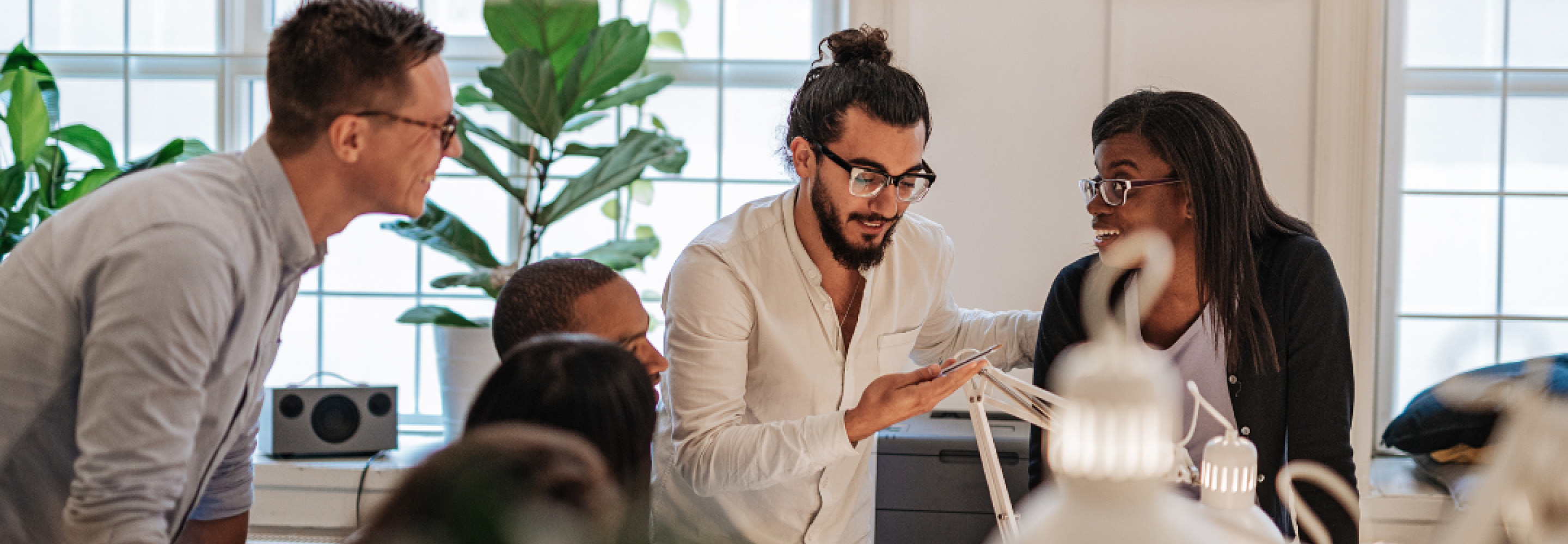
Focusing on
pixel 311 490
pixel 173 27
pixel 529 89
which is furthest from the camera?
pixel 173 27

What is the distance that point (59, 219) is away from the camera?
1.08 metres

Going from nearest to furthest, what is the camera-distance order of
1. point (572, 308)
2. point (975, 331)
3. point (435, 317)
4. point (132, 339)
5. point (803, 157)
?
point (132, 339) < point (572, 308) < point (803, 157) < point (975, 331) < point (435, 317)

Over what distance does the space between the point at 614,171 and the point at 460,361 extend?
27.3 inches

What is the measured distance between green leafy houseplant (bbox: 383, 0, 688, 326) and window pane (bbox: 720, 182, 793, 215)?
1.57 ft

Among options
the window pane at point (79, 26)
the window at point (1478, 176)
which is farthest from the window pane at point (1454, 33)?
the window pane at point (79, 26)

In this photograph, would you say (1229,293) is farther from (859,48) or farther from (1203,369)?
(859,48)

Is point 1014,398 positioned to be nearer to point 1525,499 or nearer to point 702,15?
point 1525,499

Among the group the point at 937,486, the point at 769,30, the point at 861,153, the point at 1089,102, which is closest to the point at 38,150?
the point at 769,30

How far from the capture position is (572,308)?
130 centimetres

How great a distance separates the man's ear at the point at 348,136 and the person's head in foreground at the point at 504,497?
835mm

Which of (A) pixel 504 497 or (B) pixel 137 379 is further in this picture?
(B) pixel 137 379

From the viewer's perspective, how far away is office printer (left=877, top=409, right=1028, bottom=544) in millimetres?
2512

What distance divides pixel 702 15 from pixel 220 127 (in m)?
1.57

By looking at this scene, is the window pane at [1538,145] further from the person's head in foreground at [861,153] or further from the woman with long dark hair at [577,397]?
the woman with long dark hair at [577,397]
